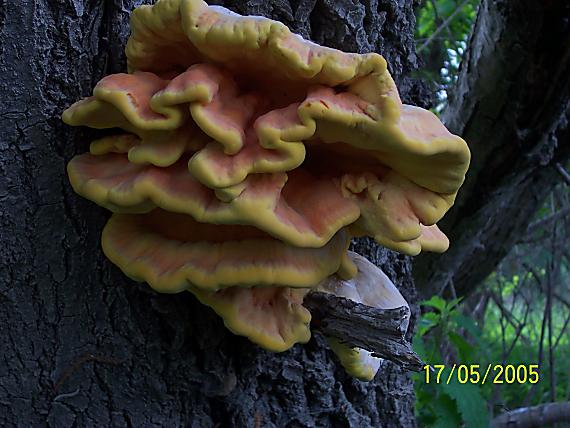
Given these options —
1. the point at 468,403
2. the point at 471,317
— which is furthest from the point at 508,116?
the point at 471,317

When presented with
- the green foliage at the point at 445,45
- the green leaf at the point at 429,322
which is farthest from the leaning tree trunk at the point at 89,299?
the green foliage at the point at 445,45

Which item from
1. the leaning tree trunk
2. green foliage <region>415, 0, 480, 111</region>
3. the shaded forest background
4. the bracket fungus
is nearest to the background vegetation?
green foliage <region>415, 0, 480, 111</region>

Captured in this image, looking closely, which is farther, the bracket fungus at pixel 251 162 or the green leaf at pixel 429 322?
the green leaf at pixel 429 322

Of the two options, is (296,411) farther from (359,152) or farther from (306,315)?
(359,152)

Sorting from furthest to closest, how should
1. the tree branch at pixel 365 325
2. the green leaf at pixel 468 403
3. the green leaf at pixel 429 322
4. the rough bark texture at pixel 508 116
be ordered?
1. the green leaf at pixel 429 322
2. the rough bark texture at pixel 508 116
3. the green leaf at pixel 468 403
4. the tree branch at pixel 365 325

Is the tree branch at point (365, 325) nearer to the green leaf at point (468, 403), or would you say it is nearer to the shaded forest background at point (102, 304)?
the shaded forest background at point (102, 304)

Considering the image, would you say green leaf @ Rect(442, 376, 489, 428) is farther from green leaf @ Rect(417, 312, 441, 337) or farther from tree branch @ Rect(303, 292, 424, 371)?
tree branch @ Rect(303, 292, 424, 371)
